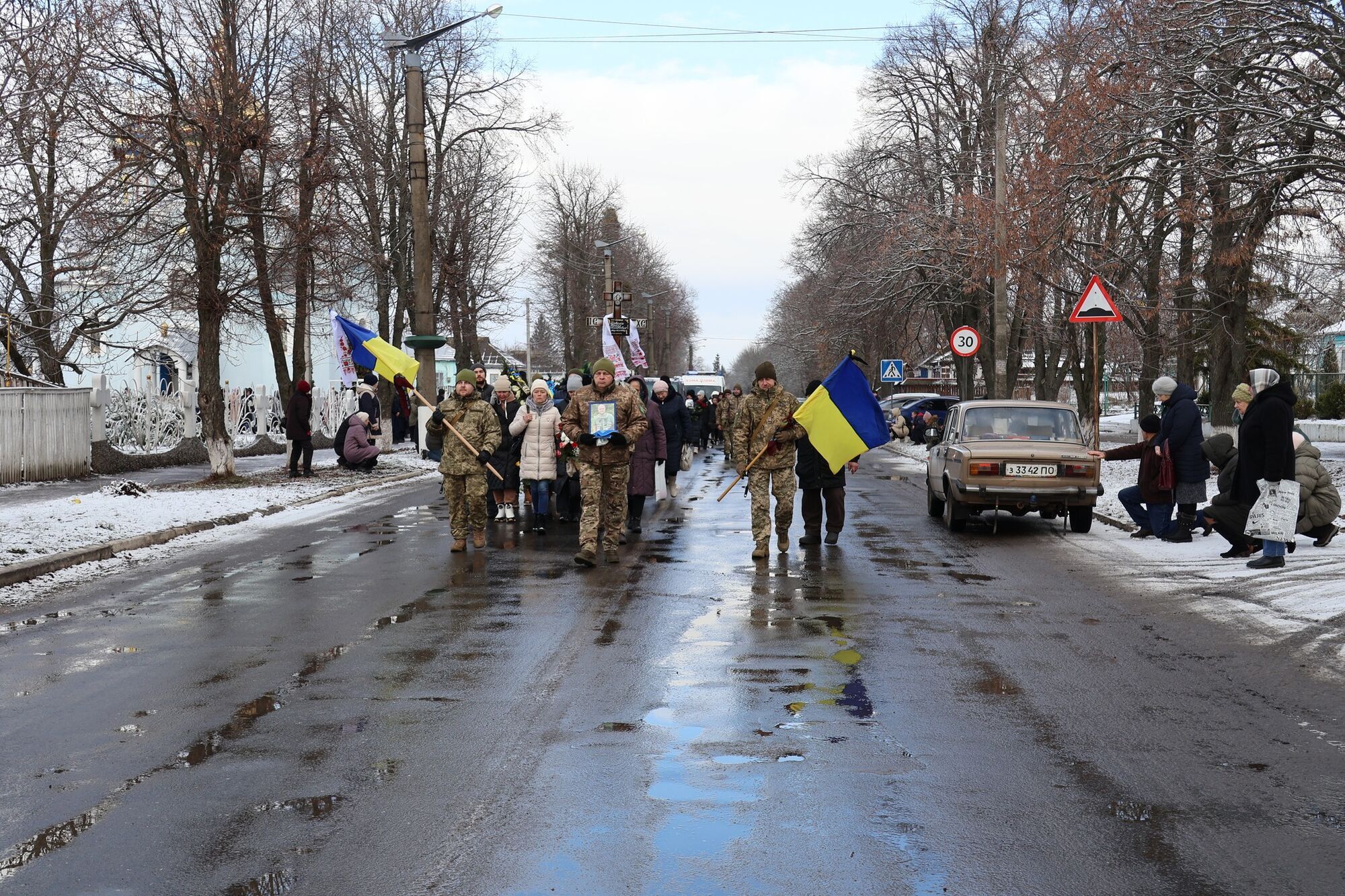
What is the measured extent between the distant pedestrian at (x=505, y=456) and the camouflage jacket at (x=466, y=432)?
1650mm

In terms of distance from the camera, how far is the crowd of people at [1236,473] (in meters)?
11.8

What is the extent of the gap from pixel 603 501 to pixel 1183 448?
6.29m

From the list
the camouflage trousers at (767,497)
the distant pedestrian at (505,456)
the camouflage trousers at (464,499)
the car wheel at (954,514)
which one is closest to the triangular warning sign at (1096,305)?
the car wheel at (954,514)

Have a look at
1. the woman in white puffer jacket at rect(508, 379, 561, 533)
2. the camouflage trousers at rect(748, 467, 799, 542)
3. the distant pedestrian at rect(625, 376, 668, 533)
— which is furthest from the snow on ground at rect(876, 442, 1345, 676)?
the woman in white puffer jacket at rect(508, 379, 561, 533)

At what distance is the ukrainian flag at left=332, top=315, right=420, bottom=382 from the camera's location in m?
19.6

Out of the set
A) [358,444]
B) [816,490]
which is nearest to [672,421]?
[816,490]

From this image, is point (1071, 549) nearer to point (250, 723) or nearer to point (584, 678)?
point (584, 678)

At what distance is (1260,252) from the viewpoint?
2180cm

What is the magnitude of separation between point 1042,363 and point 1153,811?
4065cm

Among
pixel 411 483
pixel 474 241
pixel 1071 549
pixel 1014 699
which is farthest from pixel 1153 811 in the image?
pixel 474 241

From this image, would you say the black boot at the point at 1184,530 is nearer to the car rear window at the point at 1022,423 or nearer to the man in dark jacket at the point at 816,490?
the car rear window at the point at 1022,423

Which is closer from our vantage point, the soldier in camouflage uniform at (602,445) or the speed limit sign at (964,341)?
the soldier in camouflage uniform at (602,445)

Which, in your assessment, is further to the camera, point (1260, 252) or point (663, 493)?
point (1260, 252)

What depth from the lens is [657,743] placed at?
6027mm
